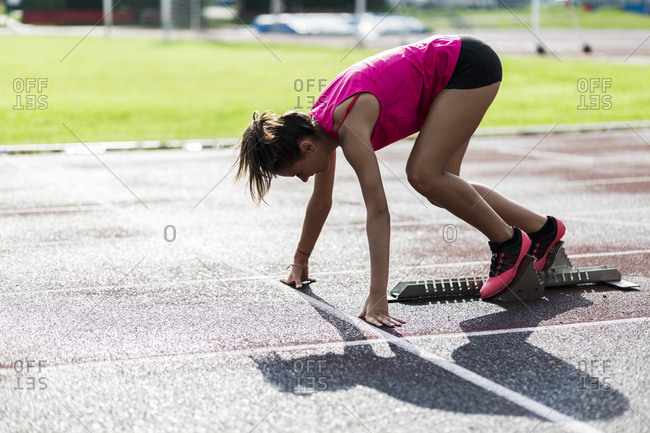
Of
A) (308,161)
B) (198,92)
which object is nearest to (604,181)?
(308,161)

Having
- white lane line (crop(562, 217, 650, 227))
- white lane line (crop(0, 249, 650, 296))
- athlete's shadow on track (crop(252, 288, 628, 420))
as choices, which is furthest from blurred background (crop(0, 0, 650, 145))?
athlete's shadow on track (crop(252, 288, 628, 420))

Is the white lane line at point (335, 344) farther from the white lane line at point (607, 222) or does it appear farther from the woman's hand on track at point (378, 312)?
the white lane line at point (607, 222)

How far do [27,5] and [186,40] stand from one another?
1425 centimetres

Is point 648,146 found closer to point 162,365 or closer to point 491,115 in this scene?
point 491,115

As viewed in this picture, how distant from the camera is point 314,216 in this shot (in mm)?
5504

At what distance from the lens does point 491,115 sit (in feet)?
58.3

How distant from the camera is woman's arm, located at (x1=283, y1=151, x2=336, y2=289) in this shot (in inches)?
214

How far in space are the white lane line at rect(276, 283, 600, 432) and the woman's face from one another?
33.8 inches

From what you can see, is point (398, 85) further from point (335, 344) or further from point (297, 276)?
point (297, 276)

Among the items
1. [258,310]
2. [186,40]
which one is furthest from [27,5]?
[258,310]

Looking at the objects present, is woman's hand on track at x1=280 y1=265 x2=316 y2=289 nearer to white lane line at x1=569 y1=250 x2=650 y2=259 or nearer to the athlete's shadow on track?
the athlete's shadow on track

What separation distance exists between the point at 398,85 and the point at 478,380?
1.64 m

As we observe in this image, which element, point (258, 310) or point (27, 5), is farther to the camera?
point (27, 5)

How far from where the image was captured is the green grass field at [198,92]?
15969mm
